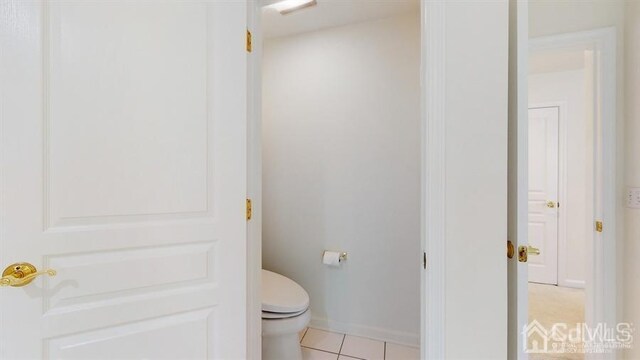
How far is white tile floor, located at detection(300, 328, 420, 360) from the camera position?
1.83m

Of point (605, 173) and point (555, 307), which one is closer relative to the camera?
point (605, 173)

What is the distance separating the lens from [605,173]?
1557 mm

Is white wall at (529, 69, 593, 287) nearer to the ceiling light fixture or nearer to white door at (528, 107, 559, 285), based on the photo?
white door at (528, 107, 559, 285)

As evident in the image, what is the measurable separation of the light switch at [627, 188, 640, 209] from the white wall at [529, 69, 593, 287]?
1188 millimetres

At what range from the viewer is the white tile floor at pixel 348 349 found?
183cm

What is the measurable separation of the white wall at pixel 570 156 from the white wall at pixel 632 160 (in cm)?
118

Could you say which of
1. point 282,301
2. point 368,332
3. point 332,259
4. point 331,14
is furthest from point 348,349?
point 331,14

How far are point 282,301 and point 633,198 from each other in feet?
6.41

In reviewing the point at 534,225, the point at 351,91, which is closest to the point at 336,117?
the point at 351,91

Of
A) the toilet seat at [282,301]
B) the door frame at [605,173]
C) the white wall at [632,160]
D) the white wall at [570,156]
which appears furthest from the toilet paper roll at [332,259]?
the white wall at [570,156]

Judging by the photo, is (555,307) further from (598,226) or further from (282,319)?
(282,319)
